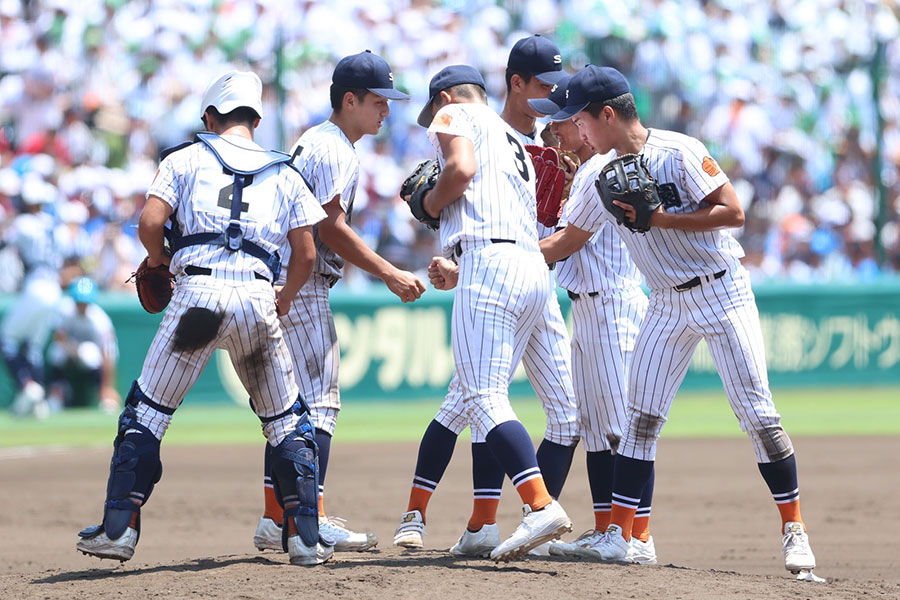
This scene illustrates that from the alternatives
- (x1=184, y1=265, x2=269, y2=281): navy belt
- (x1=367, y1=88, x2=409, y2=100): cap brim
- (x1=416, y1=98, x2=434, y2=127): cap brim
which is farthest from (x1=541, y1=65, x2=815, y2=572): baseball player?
(x1=184, y1=265, x2=269, y2=281): navy belt

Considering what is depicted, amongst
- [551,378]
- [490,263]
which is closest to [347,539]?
[551,378]

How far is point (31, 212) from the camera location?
42.3ft

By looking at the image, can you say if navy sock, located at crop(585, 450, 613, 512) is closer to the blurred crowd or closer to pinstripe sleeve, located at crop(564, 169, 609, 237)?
pinstripe sleeve, located at crop(564, 169, 609, 237)

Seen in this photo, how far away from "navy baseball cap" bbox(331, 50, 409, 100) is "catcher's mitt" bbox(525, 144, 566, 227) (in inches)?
25.9

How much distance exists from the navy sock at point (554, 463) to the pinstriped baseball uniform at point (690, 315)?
0.45m

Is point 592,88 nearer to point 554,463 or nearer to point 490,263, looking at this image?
point 490,263

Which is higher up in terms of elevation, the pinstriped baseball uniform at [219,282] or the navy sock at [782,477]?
the pinstriped baseball uniform at [219,282]

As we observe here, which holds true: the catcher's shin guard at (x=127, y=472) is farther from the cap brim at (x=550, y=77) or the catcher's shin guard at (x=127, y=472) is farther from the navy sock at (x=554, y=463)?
the cap brim at (x=550, y=77)

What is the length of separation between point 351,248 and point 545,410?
1.17 metres

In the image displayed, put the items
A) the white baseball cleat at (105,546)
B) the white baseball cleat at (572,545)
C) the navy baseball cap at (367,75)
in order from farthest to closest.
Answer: the navy baseball cap at (367,75) → the white baseball cleat at (572,545) → the white baseball cleat at (105,546)

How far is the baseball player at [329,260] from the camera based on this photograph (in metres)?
5.43

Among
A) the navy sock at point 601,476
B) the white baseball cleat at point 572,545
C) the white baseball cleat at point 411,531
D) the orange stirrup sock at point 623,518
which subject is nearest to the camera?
the orange stirrup sock at point 623,518

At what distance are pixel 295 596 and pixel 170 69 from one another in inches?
449

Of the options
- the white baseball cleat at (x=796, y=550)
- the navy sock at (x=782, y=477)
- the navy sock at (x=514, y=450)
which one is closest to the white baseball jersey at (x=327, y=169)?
the navy sock at (x=514, y=450)
